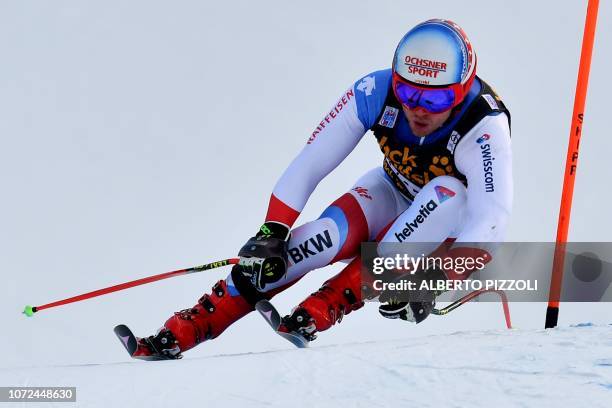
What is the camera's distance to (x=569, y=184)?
492 cm

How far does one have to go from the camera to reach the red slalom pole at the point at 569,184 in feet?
15.9

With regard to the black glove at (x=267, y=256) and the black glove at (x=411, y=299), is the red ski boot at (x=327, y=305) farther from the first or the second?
the black glove at (x=411, y=299)

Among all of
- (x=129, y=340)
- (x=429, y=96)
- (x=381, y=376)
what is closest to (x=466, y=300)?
(x=429, y=96)

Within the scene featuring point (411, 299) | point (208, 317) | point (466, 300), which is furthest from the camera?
point (466, 300)

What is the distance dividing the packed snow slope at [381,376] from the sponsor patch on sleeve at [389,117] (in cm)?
126

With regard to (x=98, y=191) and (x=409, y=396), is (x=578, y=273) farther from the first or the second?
(x=98, y=191)

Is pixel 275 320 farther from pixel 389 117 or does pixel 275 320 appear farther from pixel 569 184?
pixel 569 184

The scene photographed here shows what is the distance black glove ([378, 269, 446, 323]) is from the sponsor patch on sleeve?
2.36ft

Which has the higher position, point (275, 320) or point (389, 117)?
point (389, 117)

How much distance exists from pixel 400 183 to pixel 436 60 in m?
0.86

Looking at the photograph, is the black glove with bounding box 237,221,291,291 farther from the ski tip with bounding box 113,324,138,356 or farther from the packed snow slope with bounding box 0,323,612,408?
the packed snow slope with bounding box 0,323,612,408

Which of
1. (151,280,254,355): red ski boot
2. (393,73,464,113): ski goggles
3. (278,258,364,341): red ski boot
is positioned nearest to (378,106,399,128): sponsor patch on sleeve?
(393,73,464,113): ski goggles

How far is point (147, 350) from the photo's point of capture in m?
4.72

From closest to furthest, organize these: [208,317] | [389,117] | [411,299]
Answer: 1. [411,299]
2. [389,117]
3. [208,317]
